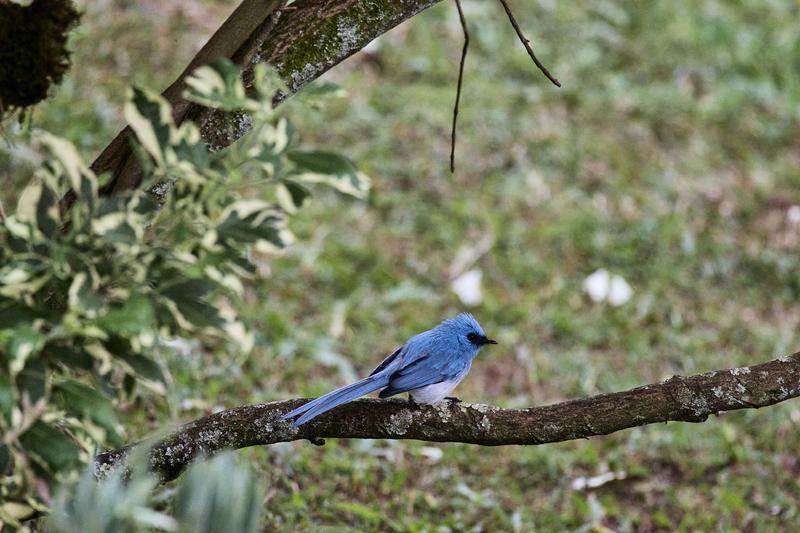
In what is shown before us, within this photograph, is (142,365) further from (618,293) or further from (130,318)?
(618,293)

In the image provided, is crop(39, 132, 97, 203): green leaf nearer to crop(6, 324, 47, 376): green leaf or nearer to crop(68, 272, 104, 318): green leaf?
crop(68, 272, 104, 318): green leaf

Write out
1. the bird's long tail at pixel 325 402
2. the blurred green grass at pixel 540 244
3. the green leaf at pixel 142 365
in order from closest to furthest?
1. the green leaf at pixel 142 365
2. the bird's long tail at pixel 325 402
3. the blurred green grass at pixel 540 244

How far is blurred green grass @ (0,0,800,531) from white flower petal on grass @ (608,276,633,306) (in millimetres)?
106

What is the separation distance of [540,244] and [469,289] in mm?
870

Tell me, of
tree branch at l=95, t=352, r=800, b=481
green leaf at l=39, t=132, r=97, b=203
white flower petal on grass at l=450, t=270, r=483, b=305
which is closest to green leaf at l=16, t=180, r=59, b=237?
green leaf at l=39, t=132, r=97, b=203

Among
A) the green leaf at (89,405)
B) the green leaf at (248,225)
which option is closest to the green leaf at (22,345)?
the green leaf at (89,405)

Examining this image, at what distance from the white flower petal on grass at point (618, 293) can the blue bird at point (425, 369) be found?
2926mm

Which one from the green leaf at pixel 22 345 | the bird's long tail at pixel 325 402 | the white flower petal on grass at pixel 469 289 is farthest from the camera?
the white flower petal on grass at pixel 469 289

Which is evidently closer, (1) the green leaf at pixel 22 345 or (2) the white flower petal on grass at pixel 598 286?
(1) the green leaf at pixel 22 345

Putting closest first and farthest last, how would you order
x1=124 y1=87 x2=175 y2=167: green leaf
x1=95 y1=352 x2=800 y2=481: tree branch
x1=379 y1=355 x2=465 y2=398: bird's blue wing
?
1. x1=124 y1=87 x2=175 y2=167: green leaf
2. x1=95 y1=352 x2=800 y2=481: tree branch
3. x1=379 y1=355 x2=465 y2=398: bird's blue wing

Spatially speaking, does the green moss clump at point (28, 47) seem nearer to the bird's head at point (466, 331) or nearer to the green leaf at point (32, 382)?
the green leaf at point (32, 382)

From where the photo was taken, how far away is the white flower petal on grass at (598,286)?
6562 millimetres

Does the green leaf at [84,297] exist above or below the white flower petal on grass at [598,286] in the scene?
above

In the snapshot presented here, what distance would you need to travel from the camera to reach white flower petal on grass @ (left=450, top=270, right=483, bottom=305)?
639cm
